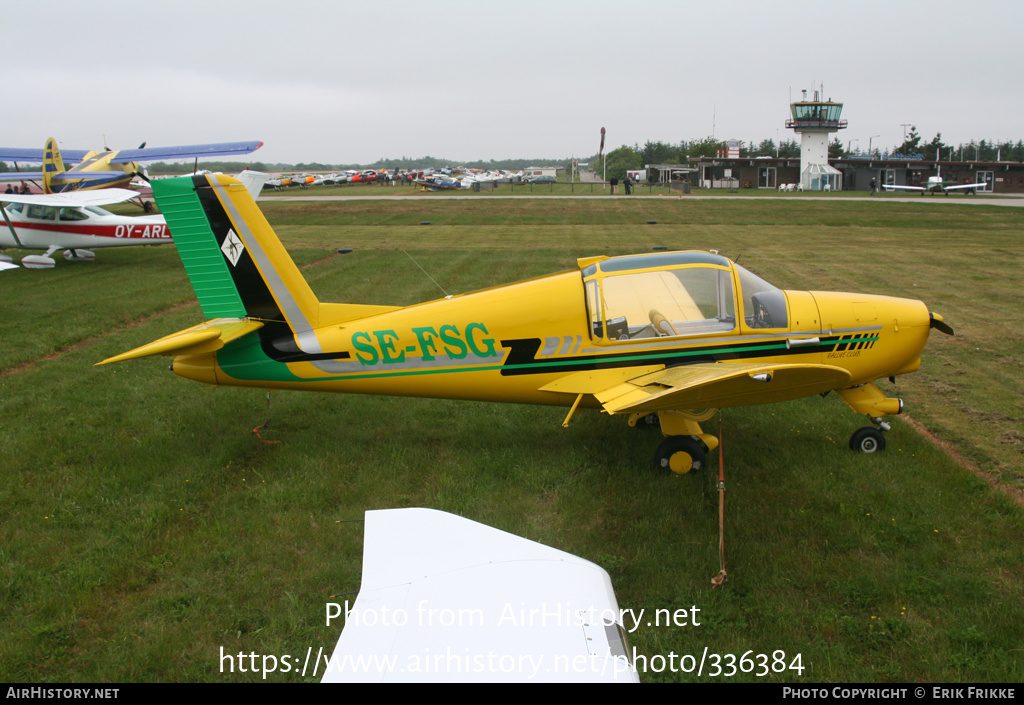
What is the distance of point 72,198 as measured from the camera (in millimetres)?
19391

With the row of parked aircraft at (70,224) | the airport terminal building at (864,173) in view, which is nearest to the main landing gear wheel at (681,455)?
the row of parked aircraft at (70,224)

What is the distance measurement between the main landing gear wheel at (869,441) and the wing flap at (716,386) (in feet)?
3.56

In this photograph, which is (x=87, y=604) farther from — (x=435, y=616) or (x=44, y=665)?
(x=435, y=616)

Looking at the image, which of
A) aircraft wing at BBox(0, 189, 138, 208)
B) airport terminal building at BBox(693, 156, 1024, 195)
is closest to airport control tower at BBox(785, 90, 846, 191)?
airport terminal building at BBox(693, 156, 1024, 195)

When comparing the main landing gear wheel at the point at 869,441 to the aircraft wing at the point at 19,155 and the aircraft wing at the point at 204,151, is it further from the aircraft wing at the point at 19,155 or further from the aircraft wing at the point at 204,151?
the aircraft wing at the point at 19,155

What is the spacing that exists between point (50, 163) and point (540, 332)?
2442cm

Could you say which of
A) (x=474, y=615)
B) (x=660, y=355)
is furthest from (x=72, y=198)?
(x=474, y=615)

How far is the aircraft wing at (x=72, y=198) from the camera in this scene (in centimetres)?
1827

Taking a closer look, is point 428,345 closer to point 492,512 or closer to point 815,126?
point 492,512

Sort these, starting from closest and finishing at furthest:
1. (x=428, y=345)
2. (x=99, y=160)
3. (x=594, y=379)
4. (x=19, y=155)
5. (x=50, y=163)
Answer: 1. (x=594, y=379)
2. (x=428, y=345)
3. (x=50, y=163)
4. (x=99, y=160)
5. (x=19, y=155)

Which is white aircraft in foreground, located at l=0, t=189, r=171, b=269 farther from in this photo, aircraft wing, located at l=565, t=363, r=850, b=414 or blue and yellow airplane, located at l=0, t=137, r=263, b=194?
aircraft wing, located at l=565, t=363, r=850, b=414

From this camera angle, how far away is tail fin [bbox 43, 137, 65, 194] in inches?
892

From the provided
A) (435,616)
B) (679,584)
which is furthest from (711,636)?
(435,616)

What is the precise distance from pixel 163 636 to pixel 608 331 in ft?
14.8
